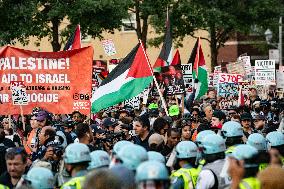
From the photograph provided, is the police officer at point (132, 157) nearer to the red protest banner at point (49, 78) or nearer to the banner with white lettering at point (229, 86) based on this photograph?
the red protest banner at point (49, 78)

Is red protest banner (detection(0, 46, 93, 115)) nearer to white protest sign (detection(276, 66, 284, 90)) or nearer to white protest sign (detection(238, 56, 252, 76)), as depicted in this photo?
white protest sign (detection(276, 66, 284, 90))

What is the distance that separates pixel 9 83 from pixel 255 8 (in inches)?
1068

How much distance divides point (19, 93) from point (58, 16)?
16704mm

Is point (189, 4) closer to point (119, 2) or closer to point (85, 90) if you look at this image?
point (119, 2)

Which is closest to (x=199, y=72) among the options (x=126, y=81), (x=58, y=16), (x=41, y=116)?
(x=126, y=81)

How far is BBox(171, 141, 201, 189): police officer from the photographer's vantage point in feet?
29.1

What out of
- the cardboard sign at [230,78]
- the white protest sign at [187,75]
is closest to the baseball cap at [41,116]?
the white protest sign at [187,75]

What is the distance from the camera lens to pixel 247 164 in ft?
25.4

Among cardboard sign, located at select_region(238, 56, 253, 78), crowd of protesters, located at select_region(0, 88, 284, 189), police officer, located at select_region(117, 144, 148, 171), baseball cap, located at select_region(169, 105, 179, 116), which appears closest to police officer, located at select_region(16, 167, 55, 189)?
crowd of protesters, located at select_region(0, 88, 284, 189)

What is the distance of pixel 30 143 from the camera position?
13.6 m

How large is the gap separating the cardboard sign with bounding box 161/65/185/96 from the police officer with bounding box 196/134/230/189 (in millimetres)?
10167

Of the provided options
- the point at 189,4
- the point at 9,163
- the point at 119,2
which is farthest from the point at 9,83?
the point at 189,4

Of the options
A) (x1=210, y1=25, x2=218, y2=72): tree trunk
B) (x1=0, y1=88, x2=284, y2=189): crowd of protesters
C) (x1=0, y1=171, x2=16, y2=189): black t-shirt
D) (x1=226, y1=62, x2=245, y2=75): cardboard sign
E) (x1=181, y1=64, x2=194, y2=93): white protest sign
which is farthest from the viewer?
(x1=210, y1=25, x2=218, y2=72): tree trunk

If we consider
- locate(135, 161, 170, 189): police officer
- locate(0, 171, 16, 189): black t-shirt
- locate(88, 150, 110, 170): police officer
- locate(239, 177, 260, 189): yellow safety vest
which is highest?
locate(135, 161, 170, 189): police officer
